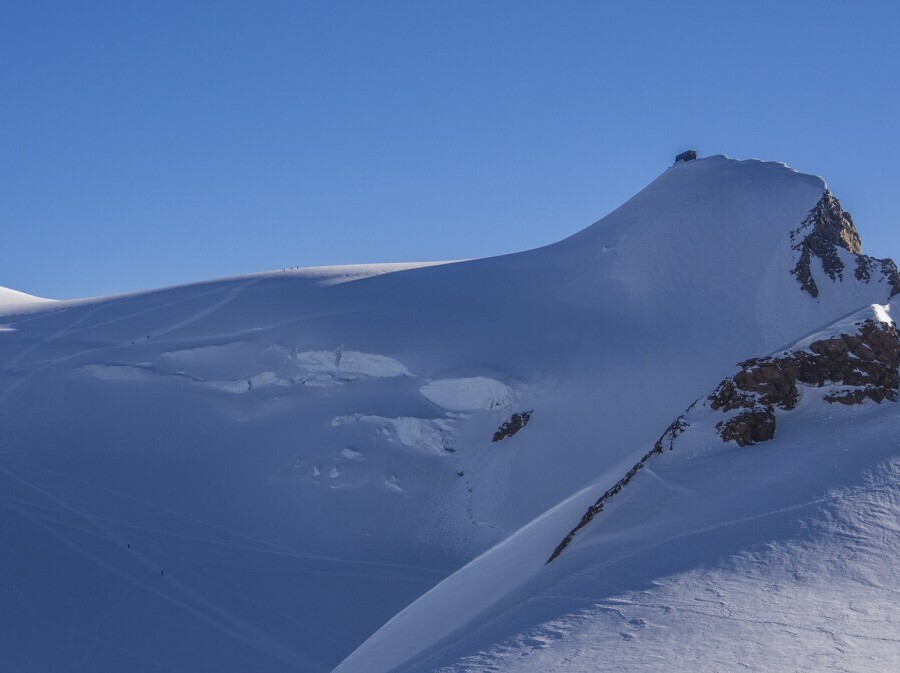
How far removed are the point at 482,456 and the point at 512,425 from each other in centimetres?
127

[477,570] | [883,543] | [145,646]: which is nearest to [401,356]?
[145,646]

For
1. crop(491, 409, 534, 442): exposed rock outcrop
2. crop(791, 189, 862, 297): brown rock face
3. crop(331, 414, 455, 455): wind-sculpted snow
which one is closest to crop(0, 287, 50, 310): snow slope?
crop(331, 414, 455, 455): wind-sculpted snow

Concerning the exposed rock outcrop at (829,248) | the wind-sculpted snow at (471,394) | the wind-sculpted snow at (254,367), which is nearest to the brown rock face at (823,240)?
the exposed rock outcrop at (829,248)

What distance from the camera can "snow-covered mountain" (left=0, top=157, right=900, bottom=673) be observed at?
22.2ft

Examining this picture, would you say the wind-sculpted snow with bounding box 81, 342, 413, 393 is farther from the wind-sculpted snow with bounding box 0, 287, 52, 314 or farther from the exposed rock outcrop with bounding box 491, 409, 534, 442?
the wind-sculpted snow with bounding box 0, 287, 52, 314

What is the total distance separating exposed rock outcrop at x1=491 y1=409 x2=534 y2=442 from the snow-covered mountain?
0.07 m

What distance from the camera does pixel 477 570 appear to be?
10.3 m

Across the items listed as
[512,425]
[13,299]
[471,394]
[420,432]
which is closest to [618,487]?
[512,425]

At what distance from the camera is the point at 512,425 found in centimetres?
2528

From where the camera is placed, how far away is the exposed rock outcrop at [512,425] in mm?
→ 25125

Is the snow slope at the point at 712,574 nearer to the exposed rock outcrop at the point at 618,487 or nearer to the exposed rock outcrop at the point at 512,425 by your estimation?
the exposed rock outcrop at the point at 618,487

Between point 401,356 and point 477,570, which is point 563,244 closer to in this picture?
point 401,356

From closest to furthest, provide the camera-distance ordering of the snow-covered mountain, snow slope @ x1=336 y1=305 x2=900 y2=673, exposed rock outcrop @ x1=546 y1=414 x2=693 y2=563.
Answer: snow slope @ x1=336 y1=305 x2=900 y2=673 < the snow-covered mountain < exposed rock outcrop @ x1=546 y1=414 x2=693 y2=563

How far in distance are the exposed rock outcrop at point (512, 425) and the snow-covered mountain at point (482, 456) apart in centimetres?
7
